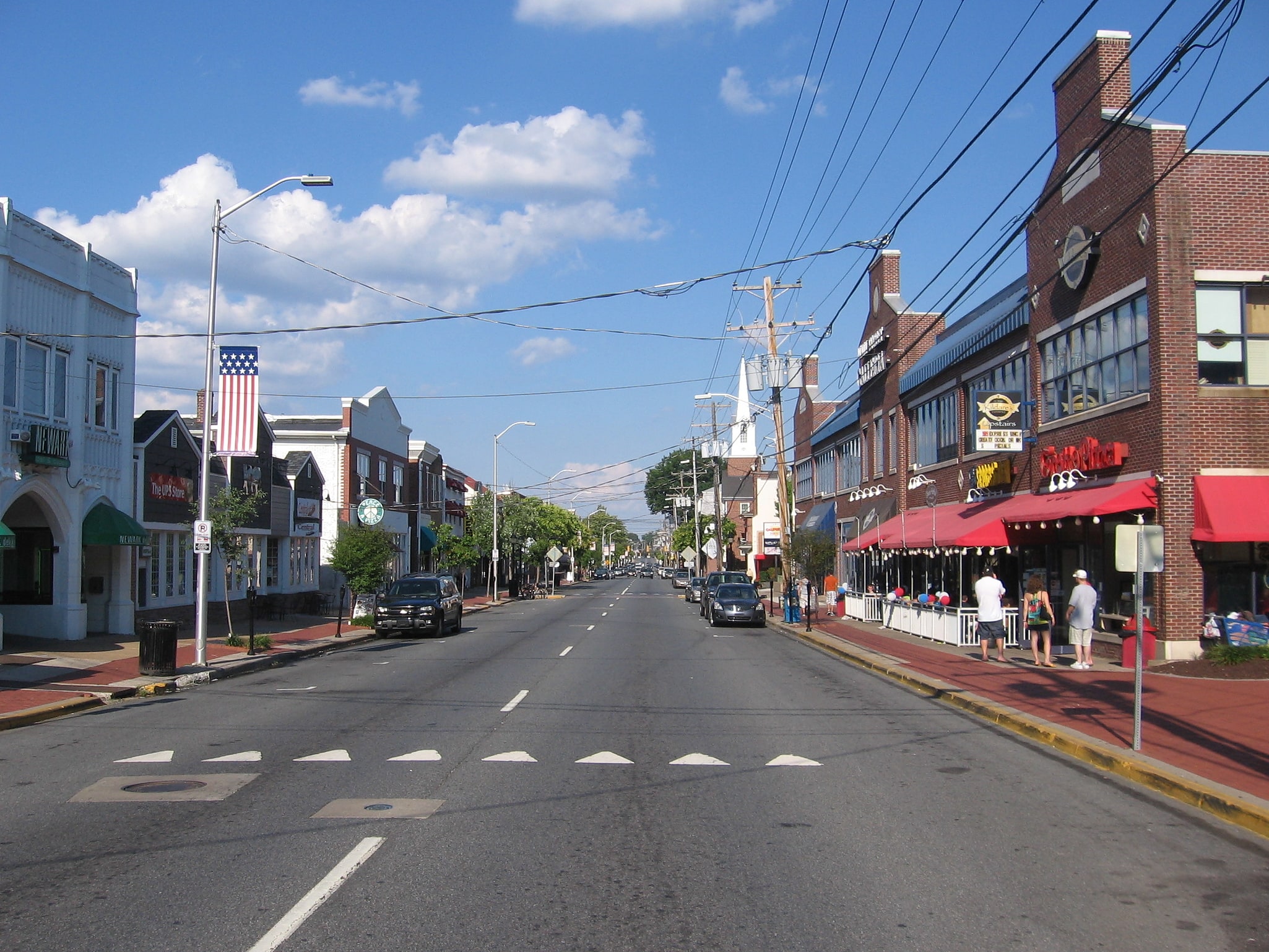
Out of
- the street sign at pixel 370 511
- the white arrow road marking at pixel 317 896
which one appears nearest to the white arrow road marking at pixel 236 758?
the white arrow road marking at pixel 317 896

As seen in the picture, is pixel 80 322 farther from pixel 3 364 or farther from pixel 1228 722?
pixel 1228 722

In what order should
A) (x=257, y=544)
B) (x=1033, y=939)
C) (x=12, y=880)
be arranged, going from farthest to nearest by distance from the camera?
1. (x=257, y=544)
2. (x=12, y=880)
3. (x=1033, y=939)

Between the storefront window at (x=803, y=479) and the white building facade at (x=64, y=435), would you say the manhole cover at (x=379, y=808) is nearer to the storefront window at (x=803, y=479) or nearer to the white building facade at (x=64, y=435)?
the white building facade at (x=64, y=435)

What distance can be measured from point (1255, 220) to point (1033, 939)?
16.7 metres

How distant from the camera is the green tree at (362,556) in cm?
3183

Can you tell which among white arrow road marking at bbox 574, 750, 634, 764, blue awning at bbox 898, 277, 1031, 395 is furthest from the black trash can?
blue awning at bbox 898, 277, 1031, 395

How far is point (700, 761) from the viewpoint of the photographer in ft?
34.8

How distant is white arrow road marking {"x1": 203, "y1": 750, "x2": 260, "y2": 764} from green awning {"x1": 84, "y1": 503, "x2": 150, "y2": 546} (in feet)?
47.8

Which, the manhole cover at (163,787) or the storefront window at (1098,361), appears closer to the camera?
the manhole cover at (163,787)

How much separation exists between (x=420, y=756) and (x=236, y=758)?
6.07 feet

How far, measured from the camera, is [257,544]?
35938mm

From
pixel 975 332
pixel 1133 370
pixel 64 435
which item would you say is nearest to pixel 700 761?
pixel 1133 370

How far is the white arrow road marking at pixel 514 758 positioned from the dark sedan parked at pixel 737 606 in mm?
→ 24260

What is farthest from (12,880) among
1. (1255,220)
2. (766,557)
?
(766,557)
